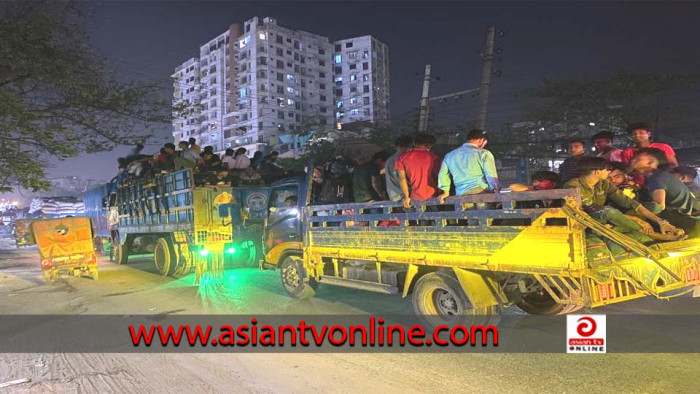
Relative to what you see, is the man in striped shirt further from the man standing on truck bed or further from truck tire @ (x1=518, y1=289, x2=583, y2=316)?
the man standing on truck bed

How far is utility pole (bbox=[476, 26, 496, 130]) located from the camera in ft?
47.9

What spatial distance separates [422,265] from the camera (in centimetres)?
509

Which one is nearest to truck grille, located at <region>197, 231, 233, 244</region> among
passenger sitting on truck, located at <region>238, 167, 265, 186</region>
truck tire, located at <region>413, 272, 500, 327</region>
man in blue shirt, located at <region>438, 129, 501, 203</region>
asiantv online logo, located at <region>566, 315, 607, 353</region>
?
passenger sitting on truck, located at <region>238, 167, 265, 186</region>

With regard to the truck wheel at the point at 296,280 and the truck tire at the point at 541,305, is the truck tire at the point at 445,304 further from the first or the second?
the truck wheel at the point at 296,280

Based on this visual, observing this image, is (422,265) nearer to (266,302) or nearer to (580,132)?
(266,302)

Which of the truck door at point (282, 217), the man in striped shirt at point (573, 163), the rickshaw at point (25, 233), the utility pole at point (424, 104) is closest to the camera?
the man in striped shirt at point (573, 163)

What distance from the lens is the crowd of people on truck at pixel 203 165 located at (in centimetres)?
966

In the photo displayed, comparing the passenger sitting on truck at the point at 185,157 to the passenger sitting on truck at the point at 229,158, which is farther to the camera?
the passenger sitting on truck at the point at 229,158

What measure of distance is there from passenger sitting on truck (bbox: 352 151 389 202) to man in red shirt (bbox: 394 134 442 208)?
2.80 ft

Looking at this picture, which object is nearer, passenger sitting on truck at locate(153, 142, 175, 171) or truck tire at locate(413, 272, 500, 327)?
truck tire at locate(413, 272, 500, 327)

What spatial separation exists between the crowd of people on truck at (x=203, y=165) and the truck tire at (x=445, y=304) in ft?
18.9

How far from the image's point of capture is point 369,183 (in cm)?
638

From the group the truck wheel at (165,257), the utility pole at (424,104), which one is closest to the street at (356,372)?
the truck wheel at (165,257)

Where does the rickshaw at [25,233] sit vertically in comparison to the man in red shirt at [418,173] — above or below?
below
